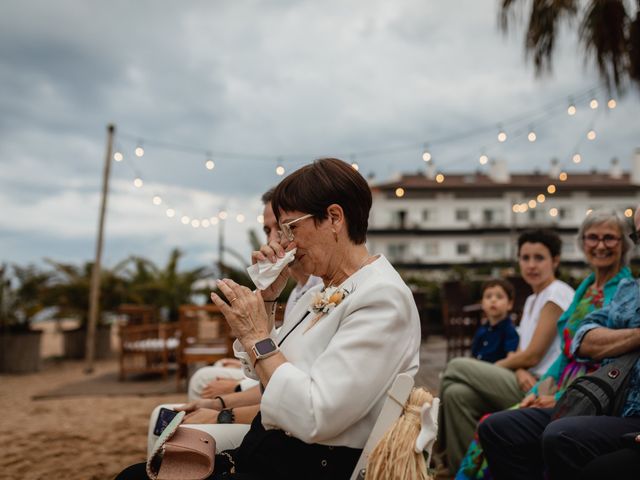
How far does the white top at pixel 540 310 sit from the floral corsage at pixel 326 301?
7.07 feet

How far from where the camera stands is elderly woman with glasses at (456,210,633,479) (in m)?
2.33

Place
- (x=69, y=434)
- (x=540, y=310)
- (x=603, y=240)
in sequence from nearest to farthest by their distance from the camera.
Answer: (x=603, y=240) → (x=540, y=310) → (x=69, y=434)

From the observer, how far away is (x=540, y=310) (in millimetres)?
3279

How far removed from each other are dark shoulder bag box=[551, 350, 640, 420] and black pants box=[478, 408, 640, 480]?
64 millimetres

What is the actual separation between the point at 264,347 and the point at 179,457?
1.52 ft

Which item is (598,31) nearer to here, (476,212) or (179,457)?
(179,457)

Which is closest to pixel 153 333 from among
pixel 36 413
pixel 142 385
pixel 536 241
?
pixel 142 385

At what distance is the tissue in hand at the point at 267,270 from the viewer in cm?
162

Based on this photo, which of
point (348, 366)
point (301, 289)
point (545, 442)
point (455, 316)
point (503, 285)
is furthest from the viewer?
point (455, 316)

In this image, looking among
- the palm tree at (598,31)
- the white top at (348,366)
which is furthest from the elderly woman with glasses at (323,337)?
the palm tree at (598,31)

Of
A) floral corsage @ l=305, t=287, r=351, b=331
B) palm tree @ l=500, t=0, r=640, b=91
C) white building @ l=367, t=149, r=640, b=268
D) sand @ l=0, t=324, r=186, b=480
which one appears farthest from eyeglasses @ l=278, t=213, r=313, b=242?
white building @ l=367, t=149, r=640, b=268

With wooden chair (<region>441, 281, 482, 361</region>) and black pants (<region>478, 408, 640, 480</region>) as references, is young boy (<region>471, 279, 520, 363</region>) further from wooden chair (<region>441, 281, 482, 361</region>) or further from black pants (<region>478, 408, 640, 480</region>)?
wooden chair (<region>441, 281, 482, 361</region>)

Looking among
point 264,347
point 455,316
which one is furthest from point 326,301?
point 455,316

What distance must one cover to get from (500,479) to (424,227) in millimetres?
43630
